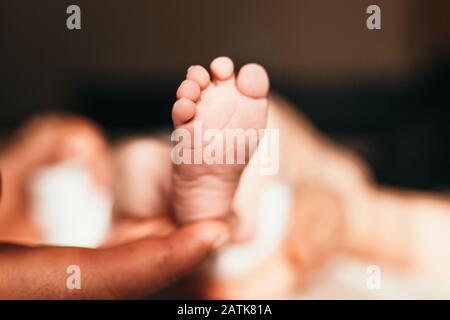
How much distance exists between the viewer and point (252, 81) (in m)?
0.55

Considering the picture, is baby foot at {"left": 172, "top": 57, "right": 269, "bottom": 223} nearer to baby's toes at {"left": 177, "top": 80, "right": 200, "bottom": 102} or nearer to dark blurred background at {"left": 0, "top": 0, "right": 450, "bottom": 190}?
baby's toes at {"left": 177, "top": 80, "right": 200, "bottom": 102}

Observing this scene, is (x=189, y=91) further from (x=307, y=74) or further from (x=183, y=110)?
(x=307, y=74)

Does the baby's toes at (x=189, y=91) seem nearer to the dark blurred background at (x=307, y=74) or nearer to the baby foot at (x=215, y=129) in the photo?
the baby foot at (x=215, y=129)

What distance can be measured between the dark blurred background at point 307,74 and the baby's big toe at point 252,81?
18.9 inches

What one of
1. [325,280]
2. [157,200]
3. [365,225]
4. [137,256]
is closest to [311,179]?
[365,225]

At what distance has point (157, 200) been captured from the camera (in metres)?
0.65

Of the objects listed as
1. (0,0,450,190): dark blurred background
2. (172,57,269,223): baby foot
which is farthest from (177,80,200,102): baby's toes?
(0,0,450,190): dark blurred background

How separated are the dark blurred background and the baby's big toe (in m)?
0.48

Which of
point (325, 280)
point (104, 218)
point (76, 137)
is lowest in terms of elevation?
point (325, 280)

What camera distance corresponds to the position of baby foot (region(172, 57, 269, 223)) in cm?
53

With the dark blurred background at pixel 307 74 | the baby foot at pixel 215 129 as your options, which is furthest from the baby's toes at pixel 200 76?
the dark blurred background at pixel 307 74

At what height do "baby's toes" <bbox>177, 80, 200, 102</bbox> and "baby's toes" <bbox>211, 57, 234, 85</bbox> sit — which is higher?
"baby's toes" <bbox>211, 57, 234, 85</bbox>
